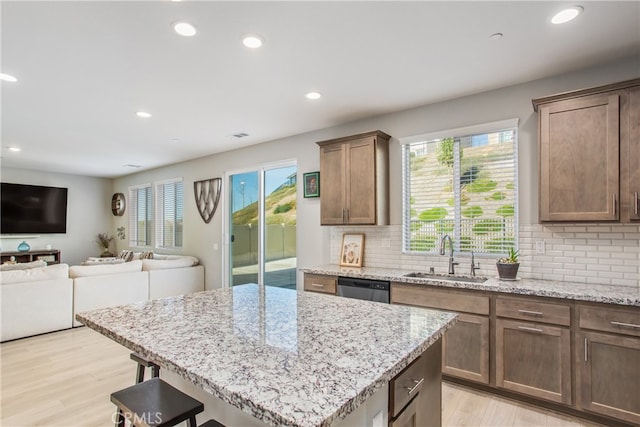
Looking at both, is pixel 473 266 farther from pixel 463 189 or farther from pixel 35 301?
pixel 35 301

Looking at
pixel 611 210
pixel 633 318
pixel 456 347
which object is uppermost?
pixel 611 210

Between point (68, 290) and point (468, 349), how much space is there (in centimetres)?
485

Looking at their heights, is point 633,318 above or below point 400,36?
below

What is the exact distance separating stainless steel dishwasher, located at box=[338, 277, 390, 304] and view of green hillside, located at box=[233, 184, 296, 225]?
5.40 feet

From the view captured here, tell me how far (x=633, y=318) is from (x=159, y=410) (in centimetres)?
279

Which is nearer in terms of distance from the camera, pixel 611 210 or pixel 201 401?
pixel 201 401

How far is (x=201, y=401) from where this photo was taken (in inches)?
61.4

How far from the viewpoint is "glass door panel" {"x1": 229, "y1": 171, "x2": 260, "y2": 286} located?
5.48 metres

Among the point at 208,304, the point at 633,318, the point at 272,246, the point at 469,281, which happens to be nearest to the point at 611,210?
the point at 633,318

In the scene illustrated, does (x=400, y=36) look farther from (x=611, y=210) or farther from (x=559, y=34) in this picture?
(x=611, y=210)

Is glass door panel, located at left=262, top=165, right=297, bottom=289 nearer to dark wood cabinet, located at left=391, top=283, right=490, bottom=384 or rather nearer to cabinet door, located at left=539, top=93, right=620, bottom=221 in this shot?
dark wood cabinet, located at left=391, top=283, right=490, bottom=384

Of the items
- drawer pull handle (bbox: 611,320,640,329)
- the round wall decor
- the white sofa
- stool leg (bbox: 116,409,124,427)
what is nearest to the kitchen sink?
drawer pull handle (bbox: 611,320,640,329)

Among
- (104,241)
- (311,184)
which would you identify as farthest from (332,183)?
(104,241)

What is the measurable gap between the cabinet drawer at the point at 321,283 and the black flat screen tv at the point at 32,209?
711 centimetres
